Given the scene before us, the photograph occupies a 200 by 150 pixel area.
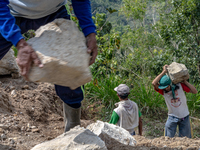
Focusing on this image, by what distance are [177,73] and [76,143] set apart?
83.1 inches

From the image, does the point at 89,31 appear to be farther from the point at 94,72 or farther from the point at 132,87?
the point at 132,87

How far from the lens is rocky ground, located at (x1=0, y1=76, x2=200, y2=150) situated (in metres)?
2.20

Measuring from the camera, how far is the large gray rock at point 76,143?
1.61 meters

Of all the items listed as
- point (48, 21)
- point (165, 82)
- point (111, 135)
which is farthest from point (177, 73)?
point (48, 21)

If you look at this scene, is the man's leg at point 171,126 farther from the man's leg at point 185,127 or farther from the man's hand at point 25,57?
the man's hand at point 25,57

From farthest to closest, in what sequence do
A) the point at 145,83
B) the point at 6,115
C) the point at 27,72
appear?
the point at 145,83
the point at 6,115
the point at 27,72

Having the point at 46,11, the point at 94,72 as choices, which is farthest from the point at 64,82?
the point at 94,72

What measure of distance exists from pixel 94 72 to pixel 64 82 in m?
4.34

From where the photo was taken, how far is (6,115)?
2670 mm

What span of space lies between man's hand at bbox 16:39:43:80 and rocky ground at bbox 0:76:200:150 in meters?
0.92

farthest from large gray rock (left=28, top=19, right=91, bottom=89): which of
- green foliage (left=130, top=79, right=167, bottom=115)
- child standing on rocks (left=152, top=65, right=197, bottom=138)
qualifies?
green foliage (left=130, top=79, right=167, bottom=115)

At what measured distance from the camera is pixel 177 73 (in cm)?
323

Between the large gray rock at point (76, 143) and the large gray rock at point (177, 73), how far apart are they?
1.93 m

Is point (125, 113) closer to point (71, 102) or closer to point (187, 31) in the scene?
point (71, 102)
